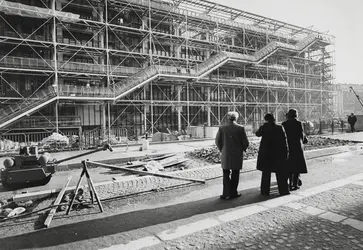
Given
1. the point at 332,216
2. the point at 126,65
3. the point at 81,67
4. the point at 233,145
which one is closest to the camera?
the point at 332,216

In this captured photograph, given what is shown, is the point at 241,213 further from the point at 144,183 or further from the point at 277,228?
the point at 144,183

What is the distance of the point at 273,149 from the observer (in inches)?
216

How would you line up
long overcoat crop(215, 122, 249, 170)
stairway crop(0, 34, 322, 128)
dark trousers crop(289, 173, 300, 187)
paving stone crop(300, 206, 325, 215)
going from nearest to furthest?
paving stone crop(300, 206, 325, 215)
long overcoat crop(215, 122, 249, 170)
dark trousers crop(289, 173, 300, 187)
stairway crop(0, 34, 322, 128)

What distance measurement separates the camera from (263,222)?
13.3ft

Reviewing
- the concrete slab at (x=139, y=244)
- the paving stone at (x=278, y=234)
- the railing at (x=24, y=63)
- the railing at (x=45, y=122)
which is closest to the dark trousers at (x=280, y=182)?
the paving stone at (x=278, y=234)

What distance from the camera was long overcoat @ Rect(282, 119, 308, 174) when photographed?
5.79m

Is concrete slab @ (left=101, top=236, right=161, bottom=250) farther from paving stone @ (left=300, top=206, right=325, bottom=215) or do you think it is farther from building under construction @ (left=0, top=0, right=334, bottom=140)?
building under construction @ (left=0, top=0, right=334, bottom=140)

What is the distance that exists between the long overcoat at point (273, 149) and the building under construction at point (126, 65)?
1726 centimetres

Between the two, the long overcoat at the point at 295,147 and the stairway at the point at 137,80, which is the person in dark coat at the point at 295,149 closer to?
the long overcoat at the point at 295,147

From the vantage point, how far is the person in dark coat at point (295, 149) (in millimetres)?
5793

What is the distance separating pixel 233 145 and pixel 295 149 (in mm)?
1703

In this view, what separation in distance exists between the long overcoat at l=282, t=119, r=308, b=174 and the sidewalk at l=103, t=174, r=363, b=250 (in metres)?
0.82

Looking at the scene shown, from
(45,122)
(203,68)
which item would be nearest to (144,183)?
(45,122)

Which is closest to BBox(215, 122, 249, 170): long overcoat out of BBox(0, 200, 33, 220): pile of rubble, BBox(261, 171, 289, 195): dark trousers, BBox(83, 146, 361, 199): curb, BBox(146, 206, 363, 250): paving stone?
BBox(261, 171, 289, 195): dark trousers
